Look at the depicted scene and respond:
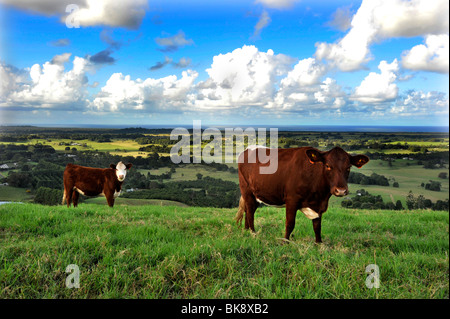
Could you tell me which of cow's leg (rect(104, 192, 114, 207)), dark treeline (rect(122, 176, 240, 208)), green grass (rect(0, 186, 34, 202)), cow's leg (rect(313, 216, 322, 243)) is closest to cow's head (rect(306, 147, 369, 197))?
cow's leg (rect(313, 216, 322, 243))

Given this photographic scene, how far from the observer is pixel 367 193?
82.4ft

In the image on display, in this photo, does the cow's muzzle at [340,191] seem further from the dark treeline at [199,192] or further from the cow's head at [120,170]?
the dark treeline at [199,192]

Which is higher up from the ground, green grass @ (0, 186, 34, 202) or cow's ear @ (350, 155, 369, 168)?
cow's ear @ (350, 155, 369, 168)

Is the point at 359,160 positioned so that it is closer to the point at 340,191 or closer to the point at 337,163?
the point at 337,163

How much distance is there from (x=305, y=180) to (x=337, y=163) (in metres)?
0.82

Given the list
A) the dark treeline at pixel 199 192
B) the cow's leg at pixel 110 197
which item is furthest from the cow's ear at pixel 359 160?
the dark treeline at pixel 199 192

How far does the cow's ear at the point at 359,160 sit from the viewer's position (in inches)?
199

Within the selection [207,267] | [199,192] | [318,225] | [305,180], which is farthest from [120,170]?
[199,192]

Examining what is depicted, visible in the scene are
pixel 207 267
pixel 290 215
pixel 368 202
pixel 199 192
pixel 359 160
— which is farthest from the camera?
pixel 199 192

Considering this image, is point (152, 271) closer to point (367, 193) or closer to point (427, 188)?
point (367, 193)

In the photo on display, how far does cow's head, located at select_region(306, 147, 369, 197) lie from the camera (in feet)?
15.7

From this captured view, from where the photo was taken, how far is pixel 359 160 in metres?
5.07

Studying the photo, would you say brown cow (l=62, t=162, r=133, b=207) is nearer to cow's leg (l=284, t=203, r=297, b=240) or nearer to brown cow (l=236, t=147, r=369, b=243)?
brown cow (l=236, t=147, r=369, b=243)

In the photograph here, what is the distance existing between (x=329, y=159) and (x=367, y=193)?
23275 mm
